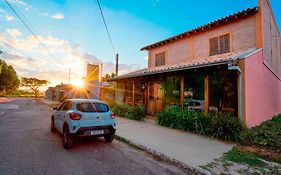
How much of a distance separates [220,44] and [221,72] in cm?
361

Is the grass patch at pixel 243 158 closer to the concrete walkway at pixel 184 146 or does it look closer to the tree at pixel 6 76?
the concrete walkway at pixel 184 146

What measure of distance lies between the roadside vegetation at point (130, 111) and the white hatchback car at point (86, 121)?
478 cm

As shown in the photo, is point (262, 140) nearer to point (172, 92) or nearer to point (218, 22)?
point (172, 92)

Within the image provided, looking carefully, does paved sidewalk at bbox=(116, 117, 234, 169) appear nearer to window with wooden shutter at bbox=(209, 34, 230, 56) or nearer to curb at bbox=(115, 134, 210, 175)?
curb at bbox=(115, 134, 210, 175)

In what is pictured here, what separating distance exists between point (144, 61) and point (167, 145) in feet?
42.9

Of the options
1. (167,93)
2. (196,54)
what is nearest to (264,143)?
(167,93)

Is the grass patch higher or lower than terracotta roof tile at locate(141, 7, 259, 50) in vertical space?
lower

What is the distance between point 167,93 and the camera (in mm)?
11750

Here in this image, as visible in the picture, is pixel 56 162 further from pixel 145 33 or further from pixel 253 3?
pixel 253 3

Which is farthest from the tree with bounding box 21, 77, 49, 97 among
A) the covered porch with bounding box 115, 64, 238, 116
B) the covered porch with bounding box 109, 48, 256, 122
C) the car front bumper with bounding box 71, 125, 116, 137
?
the car front bumper with bounding box 71, 125, 116, 137

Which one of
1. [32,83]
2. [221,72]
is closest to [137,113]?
[221,72]

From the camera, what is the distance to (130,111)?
11.2 m

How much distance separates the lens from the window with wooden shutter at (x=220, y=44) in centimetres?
1070

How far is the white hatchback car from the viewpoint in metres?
5.04
